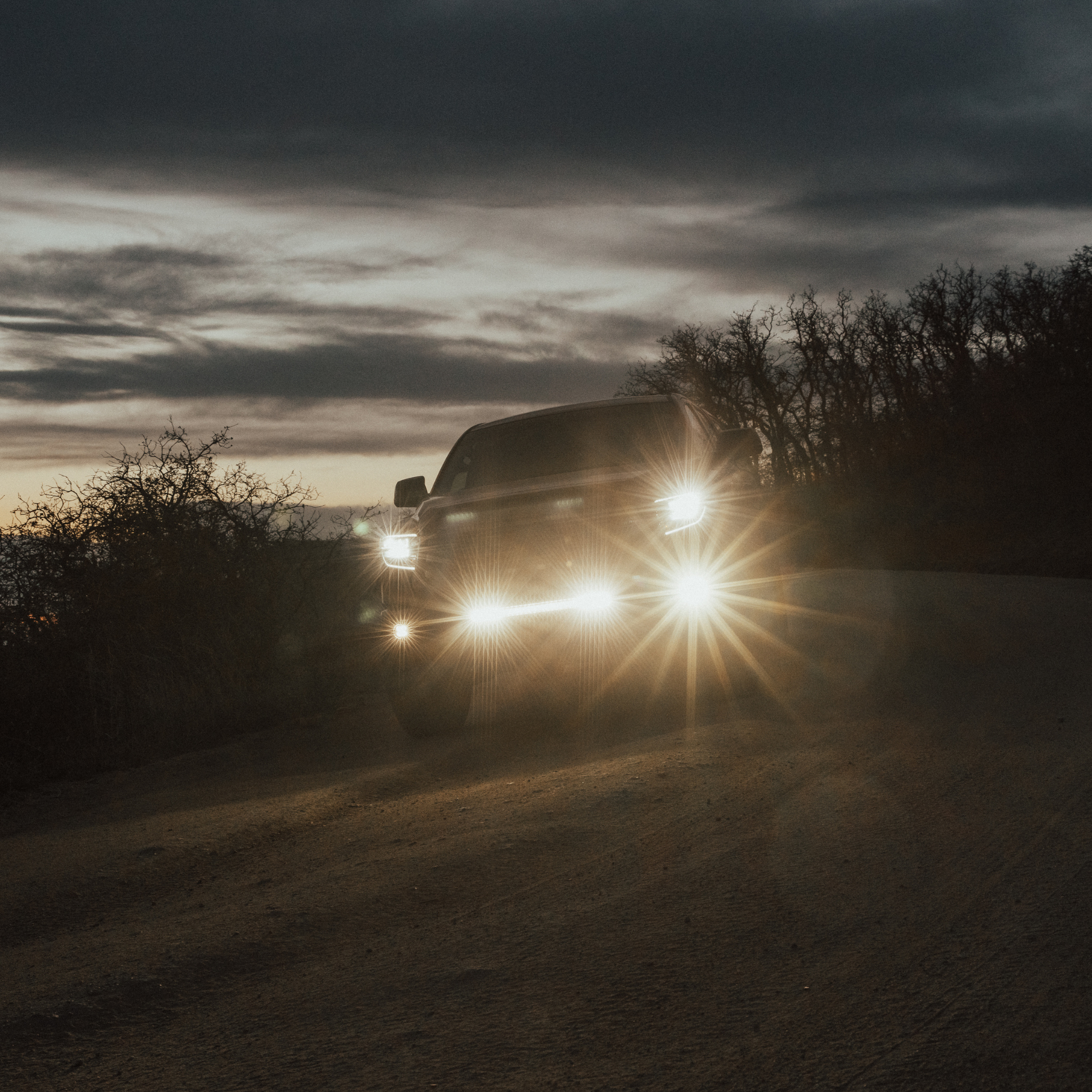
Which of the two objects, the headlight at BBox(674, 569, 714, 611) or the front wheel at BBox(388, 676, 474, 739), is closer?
the headlight at BBox(674, 569, 714, 611)

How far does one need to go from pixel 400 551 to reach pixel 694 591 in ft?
6.74

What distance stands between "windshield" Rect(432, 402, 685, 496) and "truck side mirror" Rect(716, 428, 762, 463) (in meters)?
0.30

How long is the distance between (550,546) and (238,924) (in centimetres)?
343

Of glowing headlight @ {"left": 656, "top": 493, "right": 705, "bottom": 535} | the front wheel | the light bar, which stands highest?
glowing headlight @ {"left": 656, "top": 493, "right": 705, "bottom": 535}

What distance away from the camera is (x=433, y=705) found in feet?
25.7

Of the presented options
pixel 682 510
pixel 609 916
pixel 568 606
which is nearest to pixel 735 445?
pixel 682 510

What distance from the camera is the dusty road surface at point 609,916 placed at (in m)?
2.87

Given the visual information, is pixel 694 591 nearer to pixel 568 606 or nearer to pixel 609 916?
pixel 568 606

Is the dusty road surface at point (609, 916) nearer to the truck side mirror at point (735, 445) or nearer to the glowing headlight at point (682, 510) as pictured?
the glowing headlight at point (682, 510)

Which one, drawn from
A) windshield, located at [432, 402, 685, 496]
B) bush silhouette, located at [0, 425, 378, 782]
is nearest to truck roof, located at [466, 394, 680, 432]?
windshield, located at [432, 402, 685, 496]

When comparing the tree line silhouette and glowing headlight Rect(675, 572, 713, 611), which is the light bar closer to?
glowing headlight Rect(675, 572, 713, 611)

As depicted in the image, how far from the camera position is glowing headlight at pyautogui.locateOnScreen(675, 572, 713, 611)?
Answer: 23.2ft

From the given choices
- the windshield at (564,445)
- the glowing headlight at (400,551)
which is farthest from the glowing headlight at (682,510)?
the glowing headlight at (400,551)

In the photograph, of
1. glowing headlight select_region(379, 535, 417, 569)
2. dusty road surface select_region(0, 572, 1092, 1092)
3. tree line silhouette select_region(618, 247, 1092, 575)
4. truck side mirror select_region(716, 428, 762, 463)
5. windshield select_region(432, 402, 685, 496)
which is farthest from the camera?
tree line silhouette select_region(618, 247, 1092, 575)
